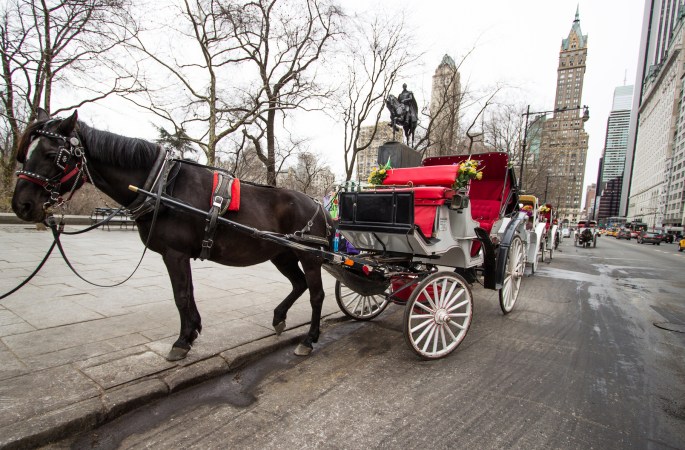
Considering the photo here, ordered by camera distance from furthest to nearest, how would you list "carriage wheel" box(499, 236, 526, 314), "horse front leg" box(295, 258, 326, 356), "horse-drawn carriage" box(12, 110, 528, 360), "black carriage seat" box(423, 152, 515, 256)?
1. "black carriage seat" box(423, 152, 515, 256)
2. "carriage wheel" box(499, 236, 526, 314)
3. "horse front leg" box(295, 258, 326, 356)
4. "horse-drawn carriage" box(12, 110, 528, 360)

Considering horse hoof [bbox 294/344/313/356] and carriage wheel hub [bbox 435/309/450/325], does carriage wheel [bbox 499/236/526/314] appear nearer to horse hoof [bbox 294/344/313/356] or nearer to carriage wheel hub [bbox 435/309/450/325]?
carriage wheel hub [bbox 435/309/450/325]

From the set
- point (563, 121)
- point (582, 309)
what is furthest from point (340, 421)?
point (563, 121)

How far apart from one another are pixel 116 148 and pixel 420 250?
3235 mm

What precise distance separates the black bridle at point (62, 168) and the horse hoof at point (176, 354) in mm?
1593

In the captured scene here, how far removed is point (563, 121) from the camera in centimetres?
4206

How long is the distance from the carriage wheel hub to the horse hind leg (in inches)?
64.7

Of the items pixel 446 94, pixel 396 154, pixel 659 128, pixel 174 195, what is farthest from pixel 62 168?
pixel 659 128

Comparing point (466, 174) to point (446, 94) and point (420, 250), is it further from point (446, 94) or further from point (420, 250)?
point (446, 94)

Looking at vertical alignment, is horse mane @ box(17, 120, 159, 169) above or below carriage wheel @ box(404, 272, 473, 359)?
above

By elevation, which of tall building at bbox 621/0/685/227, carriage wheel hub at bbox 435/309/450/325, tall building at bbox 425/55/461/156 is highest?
tall building at bbox 621/0/685/227

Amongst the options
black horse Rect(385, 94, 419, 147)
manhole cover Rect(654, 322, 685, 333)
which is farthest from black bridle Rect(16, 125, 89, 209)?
black horse Rect(385, 94, 419, 147)

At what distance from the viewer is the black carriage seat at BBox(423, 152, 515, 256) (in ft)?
18.3

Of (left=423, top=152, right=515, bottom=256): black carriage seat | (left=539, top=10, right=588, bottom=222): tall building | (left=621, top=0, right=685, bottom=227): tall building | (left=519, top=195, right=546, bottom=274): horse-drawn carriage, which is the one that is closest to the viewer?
(left=423, top=152, right=515, bottom=256): black carriage seat

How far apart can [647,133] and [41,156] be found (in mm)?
154908
